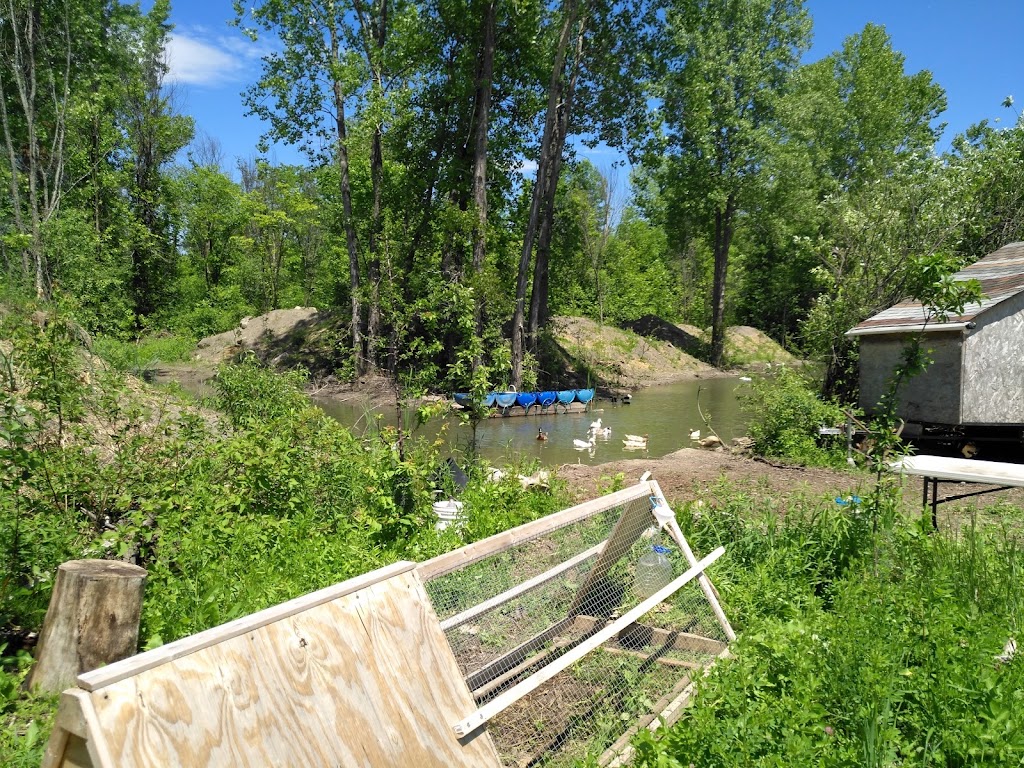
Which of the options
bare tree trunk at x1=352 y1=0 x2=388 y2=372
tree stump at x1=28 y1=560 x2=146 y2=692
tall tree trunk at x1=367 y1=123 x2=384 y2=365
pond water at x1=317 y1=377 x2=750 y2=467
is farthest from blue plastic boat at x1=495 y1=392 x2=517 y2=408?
tree stump at x1=28 y1=560 x2=146 y2=692

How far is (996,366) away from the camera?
40.9 ft

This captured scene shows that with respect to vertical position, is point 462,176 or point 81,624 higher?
point 462,176

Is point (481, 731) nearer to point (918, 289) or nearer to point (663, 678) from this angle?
point (663, 678)

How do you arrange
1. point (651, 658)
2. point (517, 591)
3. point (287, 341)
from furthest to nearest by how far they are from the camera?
1. point (287, 341)
2. point (651, 658)
3. point (517, 591)

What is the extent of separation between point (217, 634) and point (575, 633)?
9.13 feet

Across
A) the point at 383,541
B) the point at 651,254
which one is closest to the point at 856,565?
the point at 383,541

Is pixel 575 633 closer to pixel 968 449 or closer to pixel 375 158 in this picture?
pixel 968 449

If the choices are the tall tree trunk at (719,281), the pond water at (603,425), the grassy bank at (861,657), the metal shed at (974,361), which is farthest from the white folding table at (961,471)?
the tall tree trunk at (719,281)

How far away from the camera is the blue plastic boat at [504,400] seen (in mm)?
21922

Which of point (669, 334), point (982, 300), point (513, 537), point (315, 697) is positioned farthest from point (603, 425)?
point (669, 334)

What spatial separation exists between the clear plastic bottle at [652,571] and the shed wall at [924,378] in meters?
8.15

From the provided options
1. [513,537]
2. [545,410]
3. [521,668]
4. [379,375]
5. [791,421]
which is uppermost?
[379,375]

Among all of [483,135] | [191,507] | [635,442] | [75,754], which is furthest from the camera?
Result: [483,135]

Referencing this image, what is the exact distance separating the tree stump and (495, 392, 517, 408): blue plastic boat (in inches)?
718
